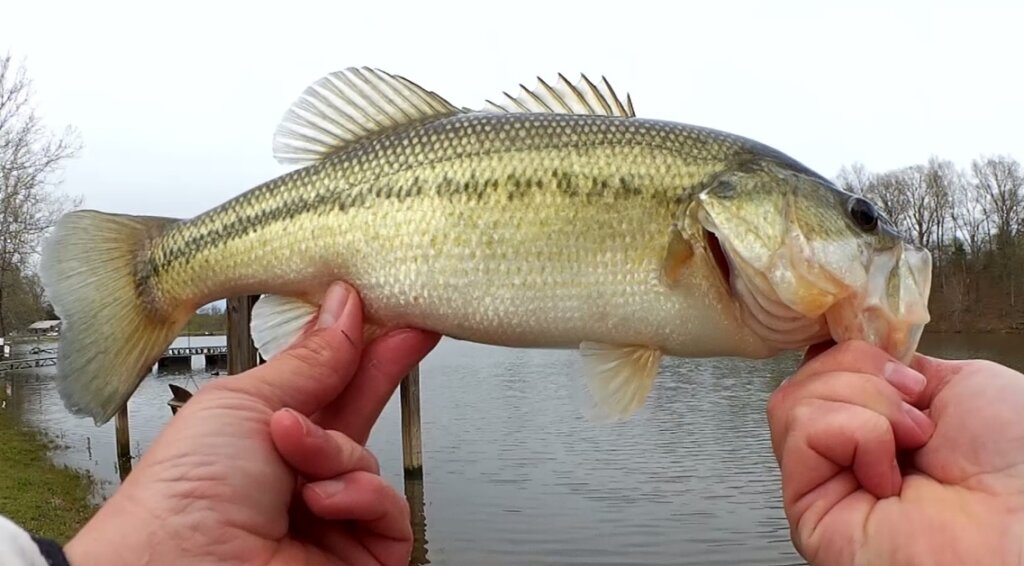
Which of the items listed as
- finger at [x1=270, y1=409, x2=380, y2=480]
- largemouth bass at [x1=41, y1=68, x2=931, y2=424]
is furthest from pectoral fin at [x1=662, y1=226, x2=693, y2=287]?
finger at [x1=270, y1=409, x2=380, y2=480]

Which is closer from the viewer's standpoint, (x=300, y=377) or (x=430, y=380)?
(x=300, y=377)

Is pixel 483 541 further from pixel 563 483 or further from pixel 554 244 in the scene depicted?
pixel 554 244

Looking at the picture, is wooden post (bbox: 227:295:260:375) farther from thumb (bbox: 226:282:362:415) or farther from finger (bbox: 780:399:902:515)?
finger (bbox: 780:399:902:515)

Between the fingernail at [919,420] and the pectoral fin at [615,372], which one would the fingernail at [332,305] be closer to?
the pectoral fin at [615,372]

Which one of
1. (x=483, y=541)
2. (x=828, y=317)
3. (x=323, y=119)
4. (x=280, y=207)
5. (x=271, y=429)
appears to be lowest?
(x=483, y=541)

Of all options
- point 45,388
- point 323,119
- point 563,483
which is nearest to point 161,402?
point 45,388

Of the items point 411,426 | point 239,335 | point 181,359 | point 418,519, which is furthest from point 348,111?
point 181,359
